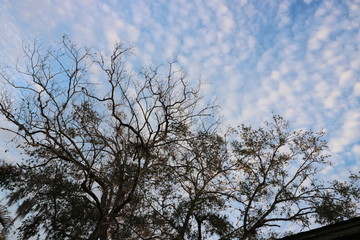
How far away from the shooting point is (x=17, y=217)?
1557cm

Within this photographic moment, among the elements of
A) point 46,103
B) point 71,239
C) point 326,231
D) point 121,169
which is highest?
point 46,103

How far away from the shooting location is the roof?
526 centimetres

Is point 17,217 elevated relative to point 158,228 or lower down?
lower down

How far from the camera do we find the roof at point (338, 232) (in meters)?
5.26

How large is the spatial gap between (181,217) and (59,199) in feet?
21.0

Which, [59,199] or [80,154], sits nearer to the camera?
[80,154]

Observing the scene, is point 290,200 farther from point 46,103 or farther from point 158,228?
point 46,103

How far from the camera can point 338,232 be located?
5.39 m

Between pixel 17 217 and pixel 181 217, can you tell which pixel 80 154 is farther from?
pixel 181 217

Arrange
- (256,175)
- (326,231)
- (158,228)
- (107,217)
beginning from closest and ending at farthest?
(326,231) < (107,217) < (158,228) < (256,175)

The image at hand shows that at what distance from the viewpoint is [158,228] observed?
1597 cm

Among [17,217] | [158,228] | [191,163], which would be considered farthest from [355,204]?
[17,217]

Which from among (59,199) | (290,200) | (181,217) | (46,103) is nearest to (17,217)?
(59,199)

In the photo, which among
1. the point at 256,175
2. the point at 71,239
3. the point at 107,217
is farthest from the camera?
the point at 256,175
